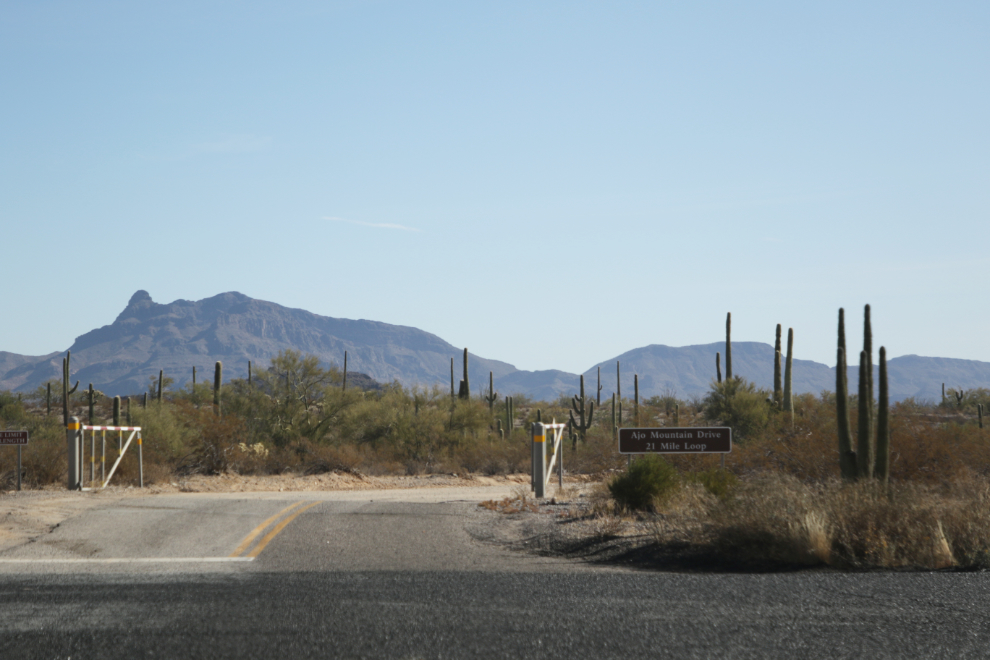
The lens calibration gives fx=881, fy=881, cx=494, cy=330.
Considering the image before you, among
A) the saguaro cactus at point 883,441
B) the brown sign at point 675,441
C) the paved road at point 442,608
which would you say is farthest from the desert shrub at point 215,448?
the saguaro cactus at point 883,441

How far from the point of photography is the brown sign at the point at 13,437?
20.2 metres

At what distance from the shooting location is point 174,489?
2316cm

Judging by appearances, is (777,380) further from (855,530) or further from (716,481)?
(855,530)

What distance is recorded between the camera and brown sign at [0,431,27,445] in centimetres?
2025

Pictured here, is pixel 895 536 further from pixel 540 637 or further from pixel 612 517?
pixel 540 637

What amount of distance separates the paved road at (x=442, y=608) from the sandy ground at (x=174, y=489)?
2.57 m

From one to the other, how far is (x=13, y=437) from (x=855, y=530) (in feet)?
59.4

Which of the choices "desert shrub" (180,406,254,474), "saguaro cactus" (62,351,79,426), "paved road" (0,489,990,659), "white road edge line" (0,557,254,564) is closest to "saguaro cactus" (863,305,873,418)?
"paved road" (0,489,990,659)

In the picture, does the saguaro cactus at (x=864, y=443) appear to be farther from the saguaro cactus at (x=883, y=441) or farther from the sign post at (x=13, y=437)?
the sign post at (x=13, y=437)

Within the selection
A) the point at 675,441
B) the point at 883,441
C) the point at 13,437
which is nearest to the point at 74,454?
the point at 13,437

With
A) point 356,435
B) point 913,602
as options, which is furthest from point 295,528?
point 356,435

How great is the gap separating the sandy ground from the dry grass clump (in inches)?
406

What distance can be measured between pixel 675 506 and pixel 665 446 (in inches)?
85.2

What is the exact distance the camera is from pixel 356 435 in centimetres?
3484
